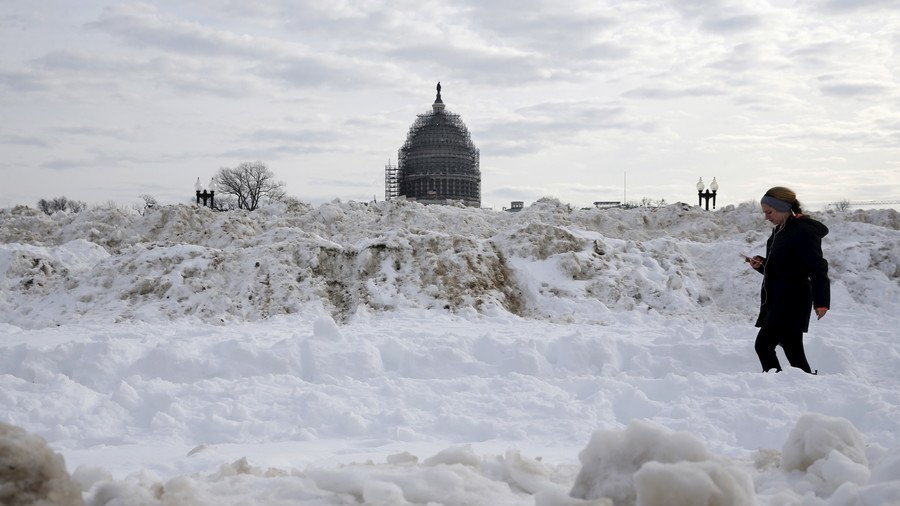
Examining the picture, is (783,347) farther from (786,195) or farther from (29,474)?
(29,474)

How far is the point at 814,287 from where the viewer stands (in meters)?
5.42

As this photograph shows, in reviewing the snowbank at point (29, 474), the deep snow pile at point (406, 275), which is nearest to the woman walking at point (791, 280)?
the snowbank at point (29, 474)

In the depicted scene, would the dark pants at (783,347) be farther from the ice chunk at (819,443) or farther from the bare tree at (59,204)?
the bare tree at (59,204)

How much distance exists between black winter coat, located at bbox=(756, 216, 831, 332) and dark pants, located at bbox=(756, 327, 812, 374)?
0.18 ft

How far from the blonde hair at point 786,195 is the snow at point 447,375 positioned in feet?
4.45

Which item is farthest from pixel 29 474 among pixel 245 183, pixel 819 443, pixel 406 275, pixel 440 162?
pixel 440 162

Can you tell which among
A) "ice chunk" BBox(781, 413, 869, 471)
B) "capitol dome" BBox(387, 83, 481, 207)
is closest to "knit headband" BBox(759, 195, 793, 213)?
"ice chunk" BBox(781, 413, 869, 471)

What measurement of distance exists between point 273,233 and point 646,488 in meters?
12.9

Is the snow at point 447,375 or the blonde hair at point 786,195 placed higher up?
the blonde hair at point 786,195

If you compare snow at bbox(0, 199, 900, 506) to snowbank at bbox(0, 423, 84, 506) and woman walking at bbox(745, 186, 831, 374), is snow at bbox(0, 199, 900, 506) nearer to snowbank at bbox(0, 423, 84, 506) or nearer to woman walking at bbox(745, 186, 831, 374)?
snowbank at bbox(0, 423, 84, 506)

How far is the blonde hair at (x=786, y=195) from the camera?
5578 millimetres

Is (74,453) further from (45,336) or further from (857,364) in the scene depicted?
(857,364)

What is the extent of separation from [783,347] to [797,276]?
544 millimetres

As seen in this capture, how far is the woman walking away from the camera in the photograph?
5.44 meters
